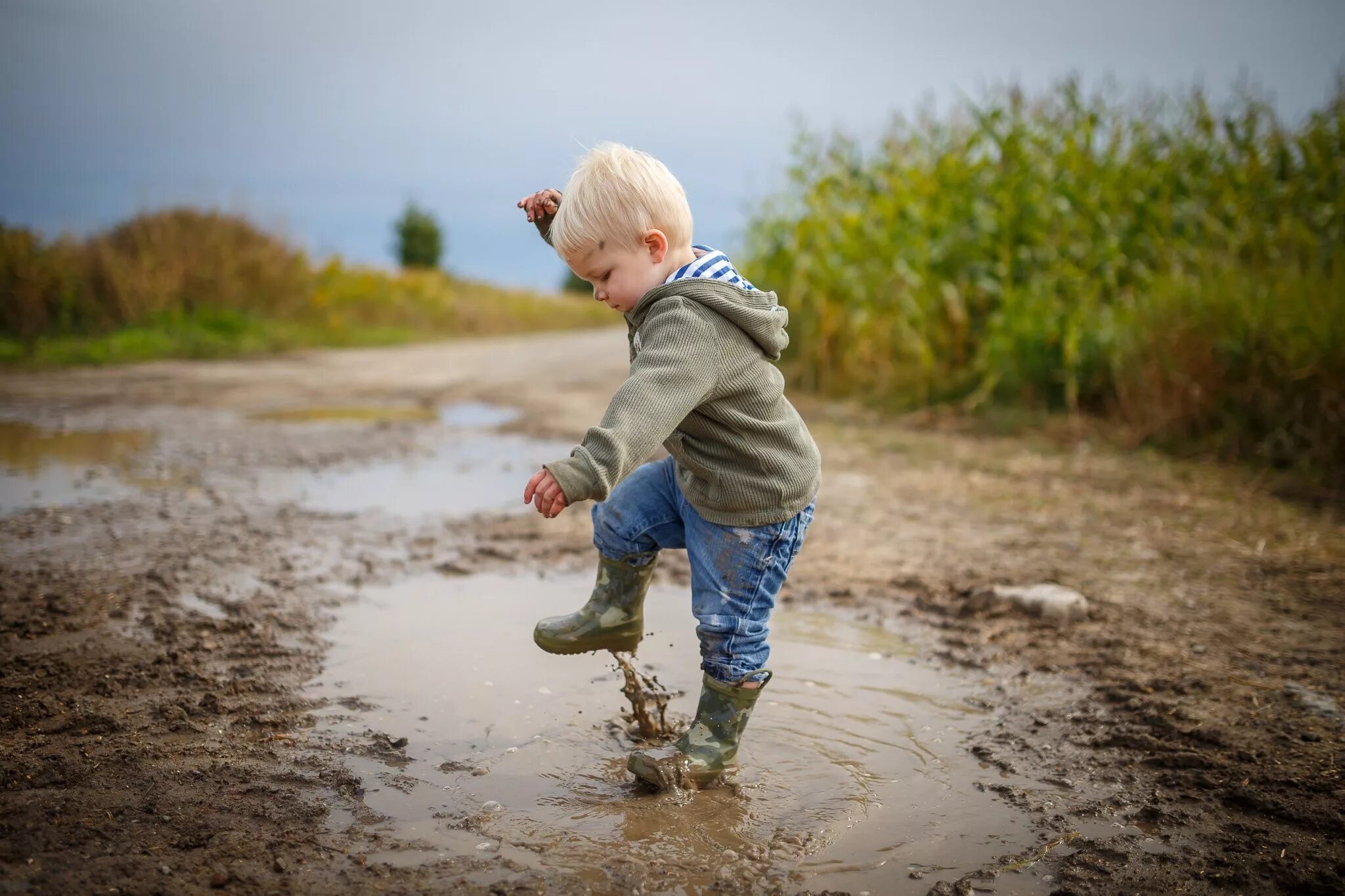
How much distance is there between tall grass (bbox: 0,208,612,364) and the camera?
41.6ft

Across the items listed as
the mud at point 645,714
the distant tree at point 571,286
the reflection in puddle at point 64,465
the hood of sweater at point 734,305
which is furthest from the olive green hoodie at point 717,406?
the distant tree at point 571,286

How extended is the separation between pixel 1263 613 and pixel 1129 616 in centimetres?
52

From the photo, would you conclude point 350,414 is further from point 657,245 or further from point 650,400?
point 650,400

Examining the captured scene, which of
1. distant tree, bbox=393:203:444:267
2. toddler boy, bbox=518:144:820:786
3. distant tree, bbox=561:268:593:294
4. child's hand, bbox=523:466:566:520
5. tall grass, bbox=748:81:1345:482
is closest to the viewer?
child's hand, bbox=523:466:566:520

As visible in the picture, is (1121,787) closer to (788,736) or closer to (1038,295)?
(788,736)

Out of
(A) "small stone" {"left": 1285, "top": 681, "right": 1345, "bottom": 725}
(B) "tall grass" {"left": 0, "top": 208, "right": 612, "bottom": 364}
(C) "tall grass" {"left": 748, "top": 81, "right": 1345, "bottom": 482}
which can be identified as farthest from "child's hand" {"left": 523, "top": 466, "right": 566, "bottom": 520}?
(B) "tall grass" {"left": 0, "top": 208, "right": 612, "bottom": 364}

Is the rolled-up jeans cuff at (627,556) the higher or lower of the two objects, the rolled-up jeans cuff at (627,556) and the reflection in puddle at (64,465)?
the higher

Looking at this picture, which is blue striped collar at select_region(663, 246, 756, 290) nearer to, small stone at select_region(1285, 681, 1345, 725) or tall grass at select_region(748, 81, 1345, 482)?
small stone at select_region(1285, 681, 1345, 725)

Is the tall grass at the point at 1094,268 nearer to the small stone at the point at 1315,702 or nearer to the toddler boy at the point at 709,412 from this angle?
the small stone at the point at 1315,702

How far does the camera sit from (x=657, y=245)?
239cm

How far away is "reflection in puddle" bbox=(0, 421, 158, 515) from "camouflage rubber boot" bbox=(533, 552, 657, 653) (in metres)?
3.21

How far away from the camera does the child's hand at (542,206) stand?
2.84m

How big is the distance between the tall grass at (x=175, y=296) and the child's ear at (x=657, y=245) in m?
10.8

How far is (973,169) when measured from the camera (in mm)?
A: 8711
